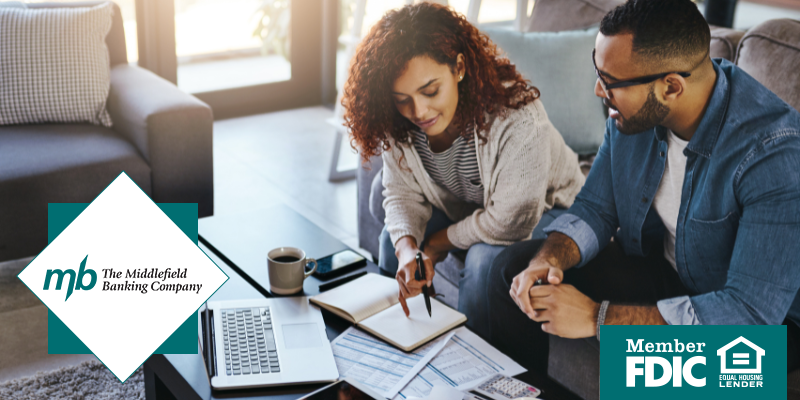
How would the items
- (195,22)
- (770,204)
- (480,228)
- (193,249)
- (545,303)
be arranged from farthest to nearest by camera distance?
(195,22)
(480,228)
(193,249)
(545,303)
(770,204)

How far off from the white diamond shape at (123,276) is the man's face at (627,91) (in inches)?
34.3

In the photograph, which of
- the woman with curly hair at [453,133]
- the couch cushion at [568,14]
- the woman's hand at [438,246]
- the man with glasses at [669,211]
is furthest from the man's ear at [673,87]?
the couch cushion at [568,14]

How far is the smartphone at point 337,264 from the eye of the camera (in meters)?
1.50

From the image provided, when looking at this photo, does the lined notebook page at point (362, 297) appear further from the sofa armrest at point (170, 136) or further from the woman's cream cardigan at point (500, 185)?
the sofa armrest at point (170, 136)

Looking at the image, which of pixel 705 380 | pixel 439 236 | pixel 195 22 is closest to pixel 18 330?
pixel 439 236

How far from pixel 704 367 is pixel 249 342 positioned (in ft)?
2.59

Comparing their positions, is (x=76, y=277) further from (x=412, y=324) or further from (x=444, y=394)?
(x=444, y=394)

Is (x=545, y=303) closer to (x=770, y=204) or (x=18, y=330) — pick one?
(x=770, y=204)

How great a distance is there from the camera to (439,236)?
5.67 ft

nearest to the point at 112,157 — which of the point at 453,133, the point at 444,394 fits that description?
the point at 453,133

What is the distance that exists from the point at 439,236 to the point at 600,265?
1.35ft

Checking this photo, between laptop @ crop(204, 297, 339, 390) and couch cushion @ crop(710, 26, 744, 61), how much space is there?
1328 mm

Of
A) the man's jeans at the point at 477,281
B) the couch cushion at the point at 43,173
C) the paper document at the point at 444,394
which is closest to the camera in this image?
the paper document at the point at 444,394

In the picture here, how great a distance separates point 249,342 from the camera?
1211mm
